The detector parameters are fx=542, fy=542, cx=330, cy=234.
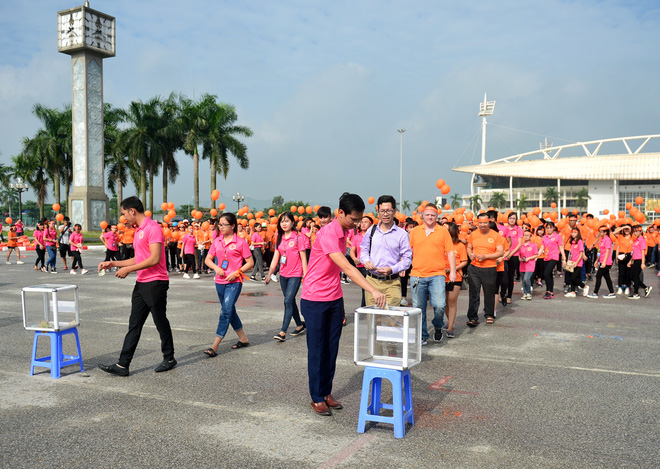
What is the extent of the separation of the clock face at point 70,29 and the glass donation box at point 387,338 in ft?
121

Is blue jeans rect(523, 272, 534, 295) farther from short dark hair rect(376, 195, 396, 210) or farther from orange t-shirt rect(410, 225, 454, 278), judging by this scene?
short dark hair rect(376, 195, 396, 210)

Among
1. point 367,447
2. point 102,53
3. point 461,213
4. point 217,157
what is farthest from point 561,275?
point 102,53

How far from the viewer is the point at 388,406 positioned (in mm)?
4309

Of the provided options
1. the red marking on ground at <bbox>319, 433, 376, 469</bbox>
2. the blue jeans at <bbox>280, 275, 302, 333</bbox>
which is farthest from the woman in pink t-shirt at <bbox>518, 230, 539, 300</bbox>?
the red marking on ground at <bbox>319, 433, 376, 469</bbox>

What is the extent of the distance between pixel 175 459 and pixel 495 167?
356ft

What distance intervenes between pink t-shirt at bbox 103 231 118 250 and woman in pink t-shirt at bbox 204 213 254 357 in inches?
445

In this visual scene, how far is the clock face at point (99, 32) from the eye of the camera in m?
35.2

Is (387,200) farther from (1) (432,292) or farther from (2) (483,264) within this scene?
(2) (483,264)

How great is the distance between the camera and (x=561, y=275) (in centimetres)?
1733

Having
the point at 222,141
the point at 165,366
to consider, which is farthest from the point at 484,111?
the point at 165,366

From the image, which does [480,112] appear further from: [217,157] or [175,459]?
[175,459]

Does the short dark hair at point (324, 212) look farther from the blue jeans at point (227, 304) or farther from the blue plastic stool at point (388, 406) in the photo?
the blue plastic stool at point (388, 406)

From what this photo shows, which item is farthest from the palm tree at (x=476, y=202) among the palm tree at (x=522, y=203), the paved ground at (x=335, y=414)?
the paved ground at (x=335, y=414)

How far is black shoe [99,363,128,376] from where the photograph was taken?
5.59 m
